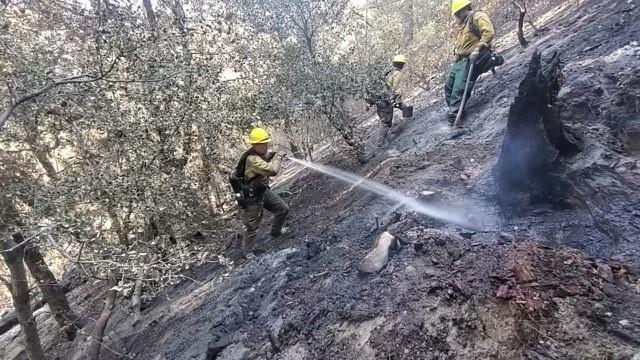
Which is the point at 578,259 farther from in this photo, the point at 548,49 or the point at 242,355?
the point at 548,49

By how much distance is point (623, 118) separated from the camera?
504 centimetres

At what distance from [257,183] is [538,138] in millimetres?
4042

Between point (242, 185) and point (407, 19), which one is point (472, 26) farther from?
point (407, 19)

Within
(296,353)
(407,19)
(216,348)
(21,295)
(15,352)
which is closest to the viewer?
(296,353)

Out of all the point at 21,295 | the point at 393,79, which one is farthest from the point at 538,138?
the point at 21,295

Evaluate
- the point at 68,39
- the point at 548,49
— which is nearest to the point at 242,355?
the point at 68,39

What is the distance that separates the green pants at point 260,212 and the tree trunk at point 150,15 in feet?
10.9

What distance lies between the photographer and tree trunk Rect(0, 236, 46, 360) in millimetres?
5680

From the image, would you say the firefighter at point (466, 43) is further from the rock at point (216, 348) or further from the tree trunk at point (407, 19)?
the tree trunk at point (407, 19)

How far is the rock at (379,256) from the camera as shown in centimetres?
453

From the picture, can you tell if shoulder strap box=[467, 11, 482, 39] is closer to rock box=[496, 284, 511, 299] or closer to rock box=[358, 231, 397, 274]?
rock box=[358, 231, 397, 274]

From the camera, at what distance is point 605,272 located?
11.2 ft

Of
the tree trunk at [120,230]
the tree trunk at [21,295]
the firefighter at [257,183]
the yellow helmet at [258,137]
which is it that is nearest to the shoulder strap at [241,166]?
the firefighter at [257,183]

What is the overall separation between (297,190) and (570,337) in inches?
274
